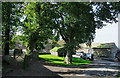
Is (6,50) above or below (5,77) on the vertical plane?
above

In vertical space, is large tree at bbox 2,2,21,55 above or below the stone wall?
above

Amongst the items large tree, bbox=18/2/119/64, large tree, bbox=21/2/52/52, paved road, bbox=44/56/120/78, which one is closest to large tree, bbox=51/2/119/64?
large tree, bbox=18/2/119/64

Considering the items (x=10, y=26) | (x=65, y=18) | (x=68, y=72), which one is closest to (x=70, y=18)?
(x=65, y=18)

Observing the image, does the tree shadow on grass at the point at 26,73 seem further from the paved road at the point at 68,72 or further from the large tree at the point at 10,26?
the large tree at the point at 10,26

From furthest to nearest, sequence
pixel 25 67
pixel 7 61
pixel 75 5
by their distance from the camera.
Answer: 1. pixel 75 5
2. pixel 7 61
3. pixel 25 67

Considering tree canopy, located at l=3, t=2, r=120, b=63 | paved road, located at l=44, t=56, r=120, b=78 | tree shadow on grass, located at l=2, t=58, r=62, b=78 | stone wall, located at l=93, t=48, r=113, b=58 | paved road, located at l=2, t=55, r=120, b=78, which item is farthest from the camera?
stone wall, located at l=93, t=48, r=113, b=58

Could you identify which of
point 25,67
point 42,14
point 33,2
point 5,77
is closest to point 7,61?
point 25,67

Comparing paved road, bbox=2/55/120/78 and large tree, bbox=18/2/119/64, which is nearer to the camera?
paved road, bbox=2/55/120/78

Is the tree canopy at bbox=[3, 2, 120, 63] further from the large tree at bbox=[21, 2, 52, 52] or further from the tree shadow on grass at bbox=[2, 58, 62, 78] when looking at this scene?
the tree shadow on grass at bbox=[2, 58, 62, 78]

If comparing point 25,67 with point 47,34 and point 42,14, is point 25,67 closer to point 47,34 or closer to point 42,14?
point 47,34

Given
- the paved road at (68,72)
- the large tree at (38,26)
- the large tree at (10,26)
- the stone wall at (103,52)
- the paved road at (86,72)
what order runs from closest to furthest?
1. the paved road at (68,72)
2. the paved road at (86,72)
3. the large tree at (10,26)
4. the large tree at (38,26)
5. the stone wall at (103,52)

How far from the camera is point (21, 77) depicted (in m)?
9.63

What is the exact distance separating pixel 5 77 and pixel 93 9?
16.5 m

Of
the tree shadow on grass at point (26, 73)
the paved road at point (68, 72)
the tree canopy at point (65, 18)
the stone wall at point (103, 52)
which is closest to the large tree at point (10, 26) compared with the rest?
the tree canopy at point (65, 18)
